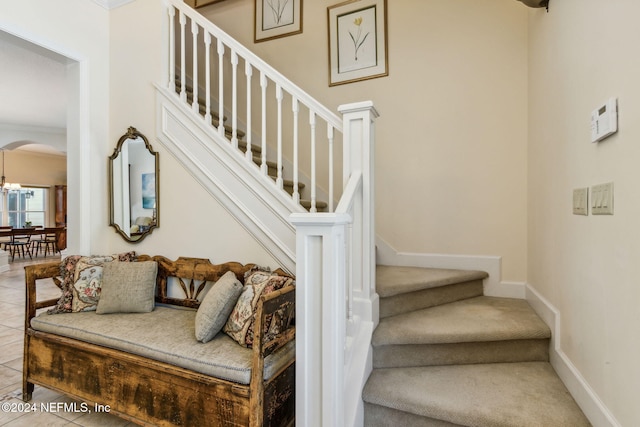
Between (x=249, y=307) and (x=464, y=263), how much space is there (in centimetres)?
187

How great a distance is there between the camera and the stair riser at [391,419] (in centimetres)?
150

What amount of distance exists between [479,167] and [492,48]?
0.95 meters

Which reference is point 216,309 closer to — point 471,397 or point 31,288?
point 471,397

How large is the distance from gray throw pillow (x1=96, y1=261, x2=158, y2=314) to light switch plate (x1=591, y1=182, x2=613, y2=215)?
2.55 meters

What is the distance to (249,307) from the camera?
5.62ft

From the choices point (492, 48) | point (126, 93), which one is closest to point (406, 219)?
point (492, 48)

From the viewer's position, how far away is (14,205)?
31.7 ft

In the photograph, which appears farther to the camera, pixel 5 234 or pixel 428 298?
pixel 5 234

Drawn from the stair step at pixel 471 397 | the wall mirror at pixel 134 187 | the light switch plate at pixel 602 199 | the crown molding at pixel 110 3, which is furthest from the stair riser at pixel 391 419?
the crown molding at pixel 110 3

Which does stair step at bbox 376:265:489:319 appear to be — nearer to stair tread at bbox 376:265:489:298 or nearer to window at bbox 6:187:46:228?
stair tread at bbox 376:265:489:298

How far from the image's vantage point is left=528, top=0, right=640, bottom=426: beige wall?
3.74ft

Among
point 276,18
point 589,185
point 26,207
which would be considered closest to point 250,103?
point 276,18

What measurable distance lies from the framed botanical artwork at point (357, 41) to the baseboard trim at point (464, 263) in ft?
5.15

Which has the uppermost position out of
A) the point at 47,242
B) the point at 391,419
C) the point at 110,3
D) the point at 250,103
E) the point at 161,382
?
the point at 110,3
